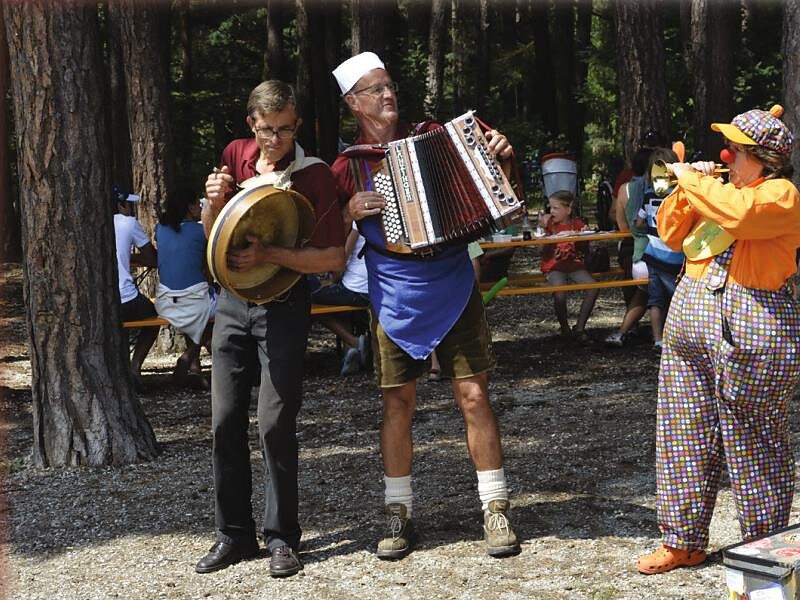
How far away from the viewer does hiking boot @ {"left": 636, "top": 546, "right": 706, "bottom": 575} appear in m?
4.68

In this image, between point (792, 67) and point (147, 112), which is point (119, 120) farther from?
point (792, 67)

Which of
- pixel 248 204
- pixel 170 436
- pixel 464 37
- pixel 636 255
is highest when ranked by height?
pixel 464 37

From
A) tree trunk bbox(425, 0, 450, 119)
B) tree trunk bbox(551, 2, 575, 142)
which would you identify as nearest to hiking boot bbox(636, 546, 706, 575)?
tree trunk bbox(425, 0, 450, 119)

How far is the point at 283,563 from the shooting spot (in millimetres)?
4875

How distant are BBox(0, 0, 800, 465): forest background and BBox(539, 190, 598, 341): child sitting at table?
1.98 m

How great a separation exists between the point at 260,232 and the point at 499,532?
1558 millimetres

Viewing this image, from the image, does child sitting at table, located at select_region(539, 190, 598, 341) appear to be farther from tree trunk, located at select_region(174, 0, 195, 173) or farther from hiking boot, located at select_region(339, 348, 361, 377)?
tree trunk, located at select_region(174, 0, 195, 173)

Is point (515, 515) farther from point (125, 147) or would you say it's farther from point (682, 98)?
point (682, 98)

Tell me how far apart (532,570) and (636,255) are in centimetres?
550

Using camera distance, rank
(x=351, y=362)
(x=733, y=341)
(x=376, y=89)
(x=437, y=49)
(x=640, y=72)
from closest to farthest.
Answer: (x=733, y=341), (x=376, y=89), (x=351, y=362), (x=640, y=72), (x=437, y=49)

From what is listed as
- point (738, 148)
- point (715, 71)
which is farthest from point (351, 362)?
point (715, 71)

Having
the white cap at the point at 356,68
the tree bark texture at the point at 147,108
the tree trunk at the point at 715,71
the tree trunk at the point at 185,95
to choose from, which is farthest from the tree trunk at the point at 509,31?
the white cap at the point at 356,68

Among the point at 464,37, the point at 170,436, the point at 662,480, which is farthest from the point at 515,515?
the point at 464,37

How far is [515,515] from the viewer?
5.59 m
